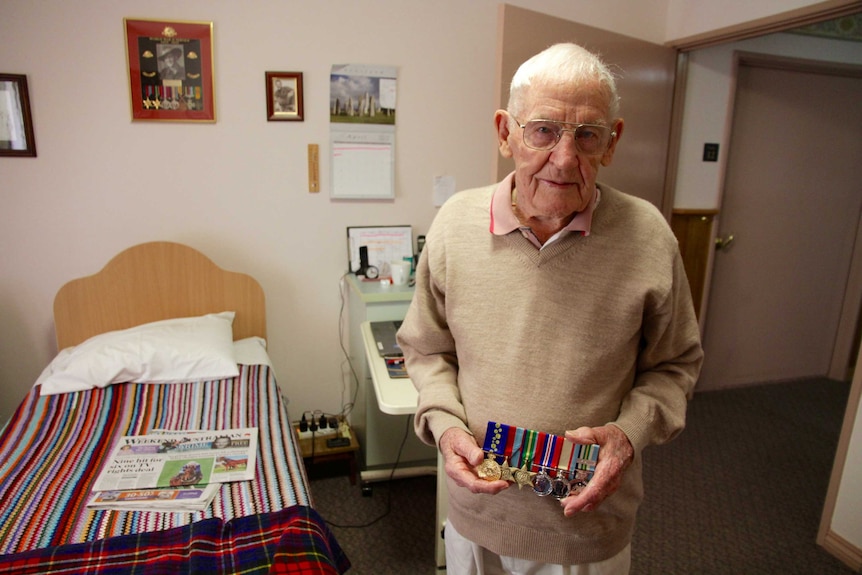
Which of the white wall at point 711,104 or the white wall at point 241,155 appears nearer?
the white wall at point 241,155

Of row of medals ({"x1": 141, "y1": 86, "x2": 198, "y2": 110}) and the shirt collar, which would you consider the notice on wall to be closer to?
row of medals ({"x1": 141, "y1": 86, "x2": 198, "y2": 110})

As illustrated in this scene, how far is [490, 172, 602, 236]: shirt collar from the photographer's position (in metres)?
0.91

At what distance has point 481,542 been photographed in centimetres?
102

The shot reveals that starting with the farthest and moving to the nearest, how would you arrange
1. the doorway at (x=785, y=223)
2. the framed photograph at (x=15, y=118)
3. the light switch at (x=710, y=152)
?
the doorway at (x=785, y=223)
the light switch at (x=710, y=152)
the framed photograph at (x=15, y=118)

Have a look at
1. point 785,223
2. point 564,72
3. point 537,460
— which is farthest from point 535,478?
point 785,223

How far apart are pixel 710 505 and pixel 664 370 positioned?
1658 mm

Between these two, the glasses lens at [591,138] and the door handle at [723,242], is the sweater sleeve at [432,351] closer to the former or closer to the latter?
the glasses lens at [591,138]

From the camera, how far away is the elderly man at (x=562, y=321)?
0.88 m

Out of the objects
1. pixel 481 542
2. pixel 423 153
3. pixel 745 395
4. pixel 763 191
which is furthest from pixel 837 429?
pixel 481 542

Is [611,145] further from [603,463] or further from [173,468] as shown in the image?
[173,468]

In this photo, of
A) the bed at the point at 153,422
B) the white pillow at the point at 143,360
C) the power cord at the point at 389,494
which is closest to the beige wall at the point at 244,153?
the bed at the point at 153,422

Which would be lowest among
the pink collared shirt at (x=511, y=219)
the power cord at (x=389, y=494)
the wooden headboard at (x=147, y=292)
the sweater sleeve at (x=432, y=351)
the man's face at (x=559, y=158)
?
the power cord at (x=389, y=494)

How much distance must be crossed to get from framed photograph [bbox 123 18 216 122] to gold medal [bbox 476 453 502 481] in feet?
6.52

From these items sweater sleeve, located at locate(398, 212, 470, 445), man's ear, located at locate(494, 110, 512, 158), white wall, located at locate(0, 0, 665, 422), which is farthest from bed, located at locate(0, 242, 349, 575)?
man's ear, located at locate(494, 110, 512, 158)
